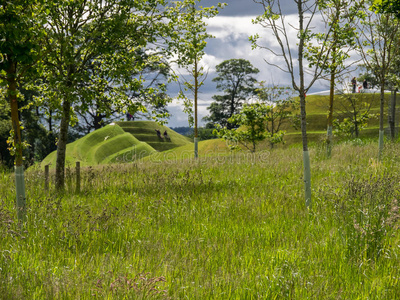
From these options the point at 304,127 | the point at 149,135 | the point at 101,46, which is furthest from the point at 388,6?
the point at 149,135

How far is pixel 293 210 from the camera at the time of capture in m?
6.31

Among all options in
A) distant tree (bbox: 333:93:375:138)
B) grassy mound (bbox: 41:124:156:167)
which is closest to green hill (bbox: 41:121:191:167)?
grassy mound (bbox: 41:124:156:167)

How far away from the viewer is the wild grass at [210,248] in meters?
3.32

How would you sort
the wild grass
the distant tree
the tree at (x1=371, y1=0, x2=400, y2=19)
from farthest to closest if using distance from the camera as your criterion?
1. the distant tree
2. the tree at (x1=371, y1=0, x2=400, y2=19)
3. the wild grass

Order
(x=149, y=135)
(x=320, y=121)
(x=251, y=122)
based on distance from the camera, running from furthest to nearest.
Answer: (x=149, y=135)
(x=320, y=121)
(x=251, y=122)

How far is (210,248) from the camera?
14.7 ft

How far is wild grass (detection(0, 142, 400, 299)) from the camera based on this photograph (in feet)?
10.9

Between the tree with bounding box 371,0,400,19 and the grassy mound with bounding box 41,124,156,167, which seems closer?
the tree with bounding box 371,0,400,19

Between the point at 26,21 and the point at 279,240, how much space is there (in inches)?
217

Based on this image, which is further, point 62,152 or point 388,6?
point 388,6

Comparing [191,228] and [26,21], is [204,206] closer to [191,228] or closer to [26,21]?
[191,228]

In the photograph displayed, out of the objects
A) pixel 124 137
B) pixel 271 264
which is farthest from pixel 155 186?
pixel 124 137

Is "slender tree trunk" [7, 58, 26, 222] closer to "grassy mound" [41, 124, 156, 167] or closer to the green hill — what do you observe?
the green hill

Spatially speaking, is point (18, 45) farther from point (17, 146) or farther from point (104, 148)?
point (104, 148)
